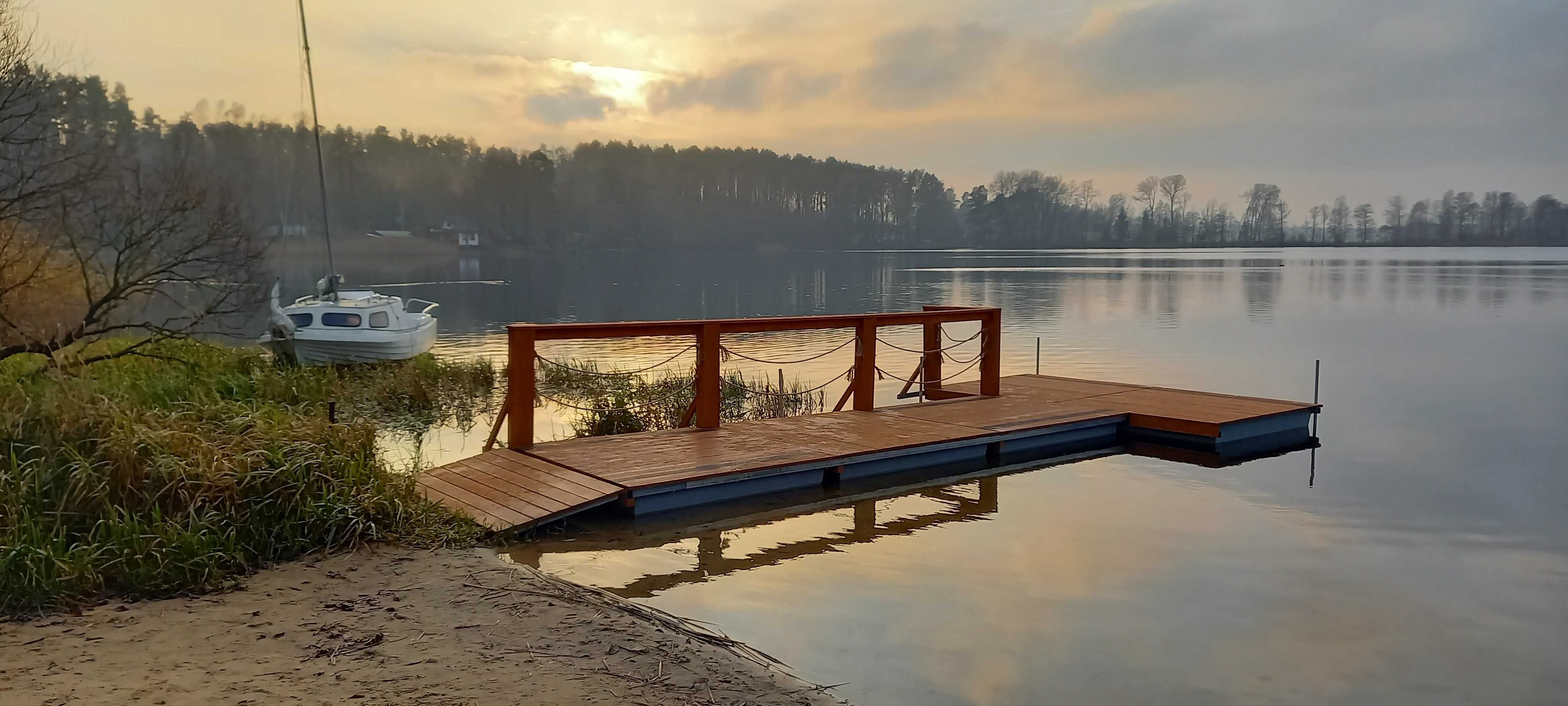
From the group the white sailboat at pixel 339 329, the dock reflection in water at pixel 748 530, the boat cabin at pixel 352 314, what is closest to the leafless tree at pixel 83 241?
the white sailboat at pixel 339 329

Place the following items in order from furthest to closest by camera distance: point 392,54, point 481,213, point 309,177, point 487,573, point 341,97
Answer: point 481,213 < point 309,177 < point 341,97 < point 392,54 < point 487,573

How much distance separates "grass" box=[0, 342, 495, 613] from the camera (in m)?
5.23

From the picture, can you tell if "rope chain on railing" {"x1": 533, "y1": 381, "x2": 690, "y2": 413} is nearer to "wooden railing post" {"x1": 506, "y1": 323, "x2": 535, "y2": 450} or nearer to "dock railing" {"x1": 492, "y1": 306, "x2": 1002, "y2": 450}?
"dock railing" {"x1": 492, "y1": 306, "x2": 1002, "y2": 450}

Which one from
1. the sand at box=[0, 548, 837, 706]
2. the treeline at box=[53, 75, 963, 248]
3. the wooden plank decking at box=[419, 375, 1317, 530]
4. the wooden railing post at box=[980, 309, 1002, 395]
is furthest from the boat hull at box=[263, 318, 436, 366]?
the treeline at box=[53, 75, 963, 248]

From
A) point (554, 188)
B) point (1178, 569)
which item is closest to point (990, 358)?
point (1178, 569)

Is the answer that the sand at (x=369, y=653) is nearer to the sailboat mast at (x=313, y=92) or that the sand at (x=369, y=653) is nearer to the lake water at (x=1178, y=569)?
the lake water at (x=1178, y=569)

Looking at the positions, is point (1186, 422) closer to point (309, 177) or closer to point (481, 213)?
point (309, 177)

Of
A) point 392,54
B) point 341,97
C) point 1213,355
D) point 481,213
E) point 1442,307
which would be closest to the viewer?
point 1213,355

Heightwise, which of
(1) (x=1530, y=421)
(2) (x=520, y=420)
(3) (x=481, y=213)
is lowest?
(1) (x=1530, y=421)

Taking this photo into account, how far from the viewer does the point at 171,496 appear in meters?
5.80

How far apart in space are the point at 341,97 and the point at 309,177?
162 ft

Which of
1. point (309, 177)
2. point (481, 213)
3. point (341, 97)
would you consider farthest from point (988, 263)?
point (341, 97)

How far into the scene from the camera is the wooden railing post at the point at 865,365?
10.7 m

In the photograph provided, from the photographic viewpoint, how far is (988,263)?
96.1 metres
